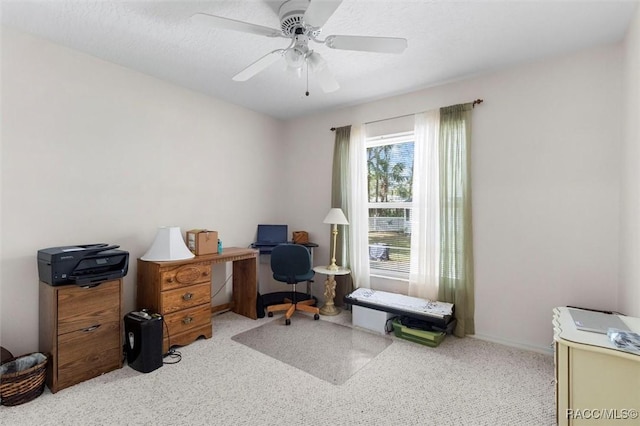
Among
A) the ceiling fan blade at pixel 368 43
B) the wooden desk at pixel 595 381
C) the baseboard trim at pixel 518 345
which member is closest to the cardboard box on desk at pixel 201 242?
the ceiling fan blade at pixel 368 43

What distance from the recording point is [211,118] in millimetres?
3676

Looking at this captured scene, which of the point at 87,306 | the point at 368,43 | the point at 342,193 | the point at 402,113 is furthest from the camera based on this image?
the point at 342,193

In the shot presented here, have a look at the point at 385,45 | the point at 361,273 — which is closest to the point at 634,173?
the point at 385,45

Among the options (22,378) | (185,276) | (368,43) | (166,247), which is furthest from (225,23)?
(22,378)

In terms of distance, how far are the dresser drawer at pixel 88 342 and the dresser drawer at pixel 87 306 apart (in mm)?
39

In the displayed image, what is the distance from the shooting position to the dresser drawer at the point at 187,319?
2.76m

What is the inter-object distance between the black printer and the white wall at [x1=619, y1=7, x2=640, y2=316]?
368 cm

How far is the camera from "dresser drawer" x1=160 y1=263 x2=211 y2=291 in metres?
2.73

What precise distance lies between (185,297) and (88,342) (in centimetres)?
78

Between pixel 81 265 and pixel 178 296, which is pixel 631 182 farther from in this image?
pixel 81 265

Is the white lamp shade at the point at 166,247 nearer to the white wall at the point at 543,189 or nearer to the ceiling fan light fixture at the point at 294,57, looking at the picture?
the ceiling fan light fixture at the point at 294,57

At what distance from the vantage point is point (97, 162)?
2.73 meters

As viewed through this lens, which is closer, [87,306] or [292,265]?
[87,306]

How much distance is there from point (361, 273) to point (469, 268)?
1.27m
